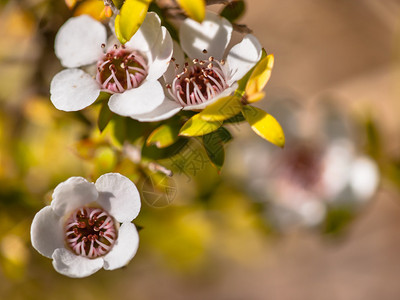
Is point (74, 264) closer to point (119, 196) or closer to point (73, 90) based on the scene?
point (119, 196)

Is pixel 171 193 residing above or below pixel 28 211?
above

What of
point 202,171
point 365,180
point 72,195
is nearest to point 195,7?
point 72,195

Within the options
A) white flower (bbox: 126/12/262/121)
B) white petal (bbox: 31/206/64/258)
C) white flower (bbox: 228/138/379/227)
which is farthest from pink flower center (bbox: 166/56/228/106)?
white flower (bbox: 228/138/379/227)

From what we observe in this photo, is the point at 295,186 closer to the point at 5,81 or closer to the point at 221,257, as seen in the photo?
the point at 221,257

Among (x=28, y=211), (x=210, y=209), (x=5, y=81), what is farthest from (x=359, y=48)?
(x=28, y=211)

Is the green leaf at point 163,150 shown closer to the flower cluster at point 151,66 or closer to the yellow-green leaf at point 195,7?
the flower cluster at point 151,66

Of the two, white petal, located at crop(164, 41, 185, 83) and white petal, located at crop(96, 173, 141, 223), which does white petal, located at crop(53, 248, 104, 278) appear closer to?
white petal, located at crop(96, 173, 141, 223)
